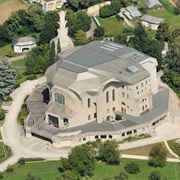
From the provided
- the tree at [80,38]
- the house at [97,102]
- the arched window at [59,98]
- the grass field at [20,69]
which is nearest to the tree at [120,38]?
the tree at [80,38]

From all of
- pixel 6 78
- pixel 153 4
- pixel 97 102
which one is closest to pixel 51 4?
pixel 153 4

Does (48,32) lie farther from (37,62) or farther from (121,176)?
(121,176)

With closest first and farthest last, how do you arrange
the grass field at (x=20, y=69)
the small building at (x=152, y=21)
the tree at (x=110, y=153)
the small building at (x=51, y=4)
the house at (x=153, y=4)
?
the tree at (x=110, y=153) < the grass field at (x=20, y=69) < the small building at (x=152, y=21) < the house at (x=153, y=4) < the small building at (x=51, y=4)

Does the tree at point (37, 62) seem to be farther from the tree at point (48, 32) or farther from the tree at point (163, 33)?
the tree at point (163, 33)

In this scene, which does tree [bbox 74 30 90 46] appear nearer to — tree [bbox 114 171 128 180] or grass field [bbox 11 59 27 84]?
grass field [bbox 11 59 27 84]

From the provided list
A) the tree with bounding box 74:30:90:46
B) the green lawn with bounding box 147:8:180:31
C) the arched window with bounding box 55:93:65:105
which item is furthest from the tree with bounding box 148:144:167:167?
the green lawn with bounding box 147:8:180:31

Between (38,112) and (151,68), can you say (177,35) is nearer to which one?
(151,68)
